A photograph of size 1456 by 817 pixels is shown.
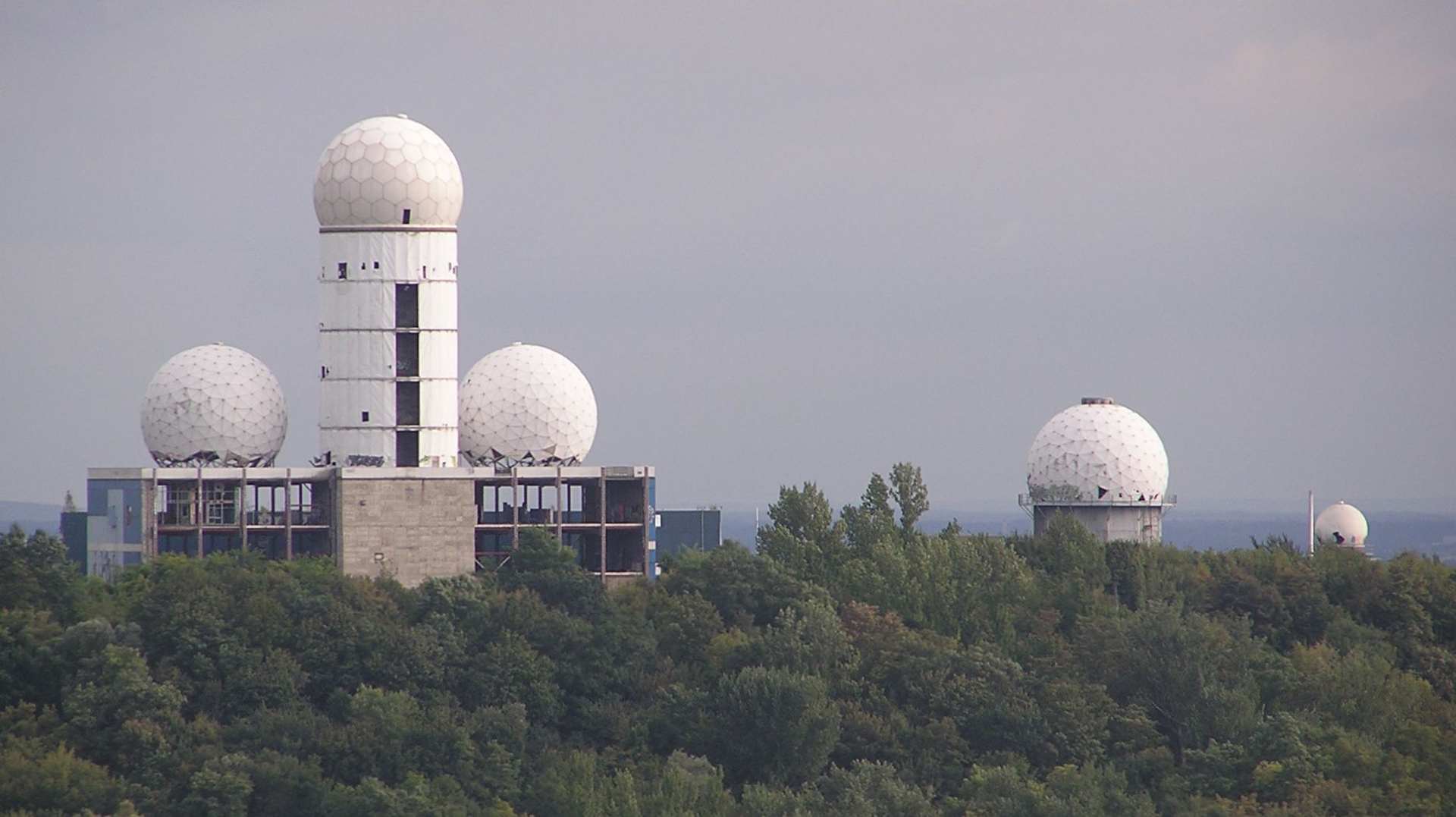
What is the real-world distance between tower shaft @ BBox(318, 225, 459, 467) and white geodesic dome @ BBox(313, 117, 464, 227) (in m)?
0.47

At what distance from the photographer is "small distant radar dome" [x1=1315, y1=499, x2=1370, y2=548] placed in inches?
4323

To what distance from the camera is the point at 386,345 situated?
255 ft

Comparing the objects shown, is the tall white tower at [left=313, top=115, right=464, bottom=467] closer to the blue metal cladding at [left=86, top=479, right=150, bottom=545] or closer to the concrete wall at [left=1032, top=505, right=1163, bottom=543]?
the blue metal cladding at [left=86, top=479, right=150, bottom=545]

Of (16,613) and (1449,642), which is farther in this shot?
(1449,642)

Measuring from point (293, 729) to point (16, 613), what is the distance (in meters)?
9.21

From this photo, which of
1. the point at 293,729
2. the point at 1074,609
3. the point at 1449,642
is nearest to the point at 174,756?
the point at 293,729

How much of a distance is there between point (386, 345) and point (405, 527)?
5.98 meters

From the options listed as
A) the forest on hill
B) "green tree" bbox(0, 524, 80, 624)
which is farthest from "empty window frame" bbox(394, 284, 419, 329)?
"green tree" bbox(0, 524, 80, 624)

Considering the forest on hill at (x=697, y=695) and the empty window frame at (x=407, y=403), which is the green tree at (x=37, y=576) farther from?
the empty window frame at (x=407, y=403)

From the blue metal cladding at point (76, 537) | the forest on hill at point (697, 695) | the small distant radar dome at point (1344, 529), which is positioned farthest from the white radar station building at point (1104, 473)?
the blue metal cladding at point (76, 537)

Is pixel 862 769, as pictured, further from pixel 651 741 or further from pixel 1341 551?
pixel 1341 551

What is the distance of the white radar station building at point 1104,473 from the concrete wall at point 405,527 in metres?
25.7

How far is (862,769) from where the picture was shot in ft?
219

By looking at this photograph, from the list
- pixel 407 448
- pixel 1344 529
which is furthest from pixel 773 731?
pixel 1344 529
